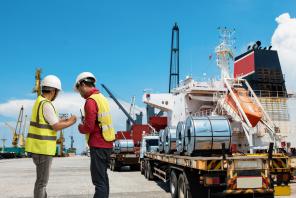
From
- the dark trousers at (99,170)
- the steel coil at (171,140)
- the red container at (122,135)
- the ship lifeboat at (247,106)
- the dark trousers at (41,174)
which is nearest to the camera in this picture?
the dark trousers at (99,170)

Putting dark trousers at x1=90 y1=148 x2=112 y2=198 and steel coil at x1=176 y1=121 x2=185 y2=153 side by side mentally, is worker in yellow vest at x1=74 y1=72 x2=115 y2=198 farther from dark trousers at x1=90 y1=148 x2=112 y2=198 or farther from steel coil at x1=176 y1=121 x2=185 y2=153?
steel coil at x1=176 y1=121 x2=185 y2=153

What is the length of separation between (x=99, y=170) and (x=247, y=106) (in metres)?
20.8

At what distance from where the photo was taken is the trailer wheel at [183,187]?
7.95m

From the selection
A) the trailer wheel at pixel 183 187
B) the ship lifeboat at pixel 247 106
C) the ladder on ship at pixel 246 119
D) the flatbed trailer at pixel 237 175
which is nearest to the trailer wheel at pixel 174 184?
the trailer wheel at pixel 183 187

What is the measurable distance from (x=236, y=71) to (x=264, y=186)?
100 ft

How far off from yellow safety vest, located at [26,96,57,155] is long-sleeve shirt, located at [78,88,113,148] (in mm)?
452

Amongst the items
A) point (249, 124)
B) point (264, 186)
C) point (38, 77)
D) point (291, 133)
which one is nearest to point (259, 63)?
point (291, 133)

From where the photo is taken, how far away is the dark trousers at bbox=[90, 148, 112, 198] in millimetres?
4773

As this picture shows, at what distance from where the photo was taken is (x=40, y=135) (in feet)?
16.3

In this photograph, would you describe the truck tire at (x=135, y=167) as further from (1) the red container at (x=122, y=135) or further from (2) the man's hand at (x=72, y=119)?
(1) the red container at (x=122, y=135)

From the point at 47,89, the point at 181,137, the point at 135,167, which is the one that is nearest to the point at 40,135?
the point at 47,89

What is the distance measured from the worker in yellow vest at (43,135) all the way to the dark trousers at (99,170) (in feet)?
1.78

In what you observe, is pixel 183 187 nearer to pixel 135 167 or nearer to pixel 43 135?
pixel 43 135

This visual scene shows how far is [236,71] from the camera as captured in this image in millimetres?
36719
